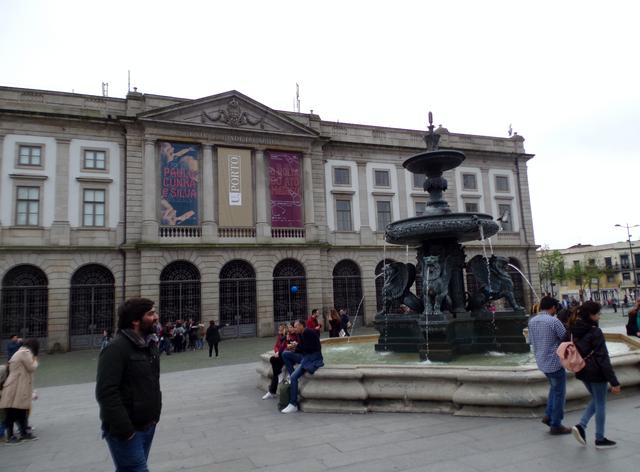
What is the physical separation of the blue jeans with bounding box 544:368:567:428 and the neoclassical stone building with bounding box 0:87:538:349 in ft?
56.9

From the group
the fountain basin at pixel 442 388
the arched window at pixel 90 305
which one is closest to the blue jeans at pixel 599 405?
the fountain basin at pixel 442 388

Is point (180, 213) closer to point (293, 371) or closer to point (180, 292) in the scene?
point (180, 292)

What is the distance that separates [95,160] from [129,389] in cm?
2493

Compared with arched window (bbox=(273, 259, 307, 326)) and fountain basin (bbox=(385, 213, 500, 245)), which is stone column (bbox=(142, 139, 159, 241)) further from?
fountain basin (bbox=(385, 213, 500, 245))

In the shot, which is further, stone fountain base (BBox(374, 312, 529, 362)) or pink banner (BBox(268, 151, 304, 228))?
pink banner (BBox(268, 151, 304, 228))

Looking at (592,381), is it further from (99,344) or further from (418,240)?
(99,344)

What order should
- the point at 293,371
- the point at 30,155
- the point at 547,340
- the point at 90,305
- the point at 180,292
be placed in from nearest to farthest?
1. the point at 547,340
2. the point at 293,371
3. the point at 30,155
4. the point at 90,305
5. the point at 180,292

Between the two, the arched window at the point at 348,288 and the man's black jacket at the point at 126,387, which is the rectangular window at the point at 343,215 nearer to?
the arched window at the point at 348,288

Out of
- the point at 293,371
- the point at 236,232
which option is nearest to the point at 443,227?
the point at 293,371

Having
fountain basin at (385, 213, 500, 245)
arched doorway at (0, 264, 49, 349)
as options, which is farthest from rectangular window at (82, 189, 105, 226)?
fountain basin at (385, 213, 500, 245)

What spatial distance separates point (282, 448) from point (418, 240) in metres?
6.08

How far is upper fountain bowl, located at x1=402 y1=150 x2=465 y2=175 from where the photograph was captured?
1027 cm

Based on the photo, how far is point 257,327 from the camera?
26.1m

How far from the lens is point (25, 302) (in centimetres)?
2302
